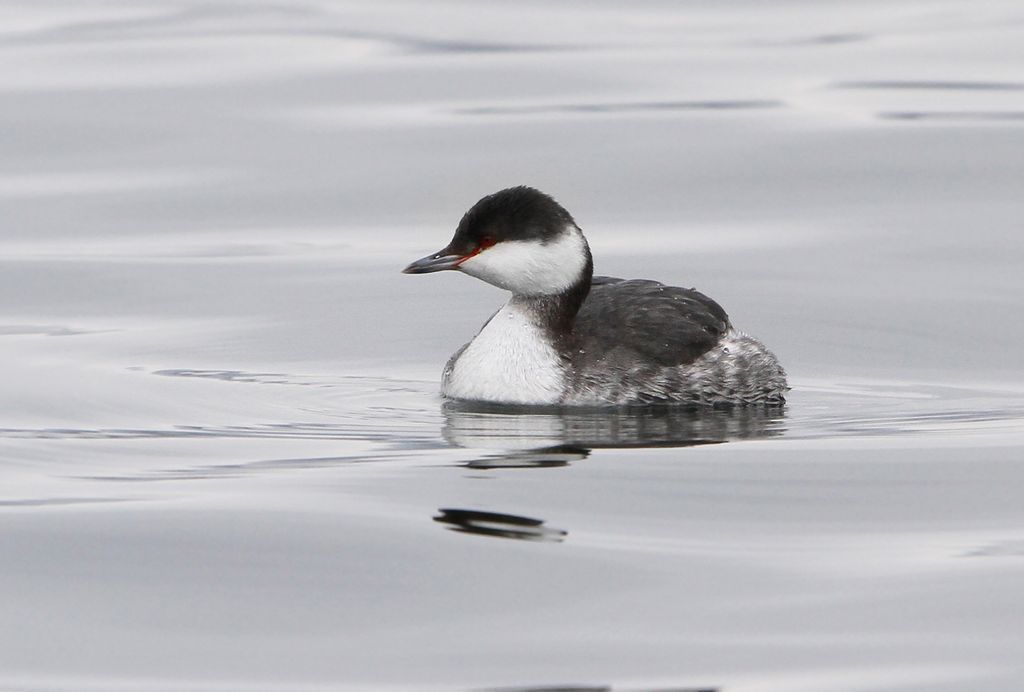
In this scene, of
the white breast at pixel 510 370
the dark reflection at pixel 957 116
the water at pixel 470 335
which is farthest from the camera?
the dark reflection at pixel 957 116

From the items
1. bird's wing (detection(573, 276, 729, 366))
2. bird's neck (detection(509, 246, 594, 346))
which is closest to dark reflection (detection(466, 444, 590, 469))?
bird's wing (detection(573, 276, 729, 366))

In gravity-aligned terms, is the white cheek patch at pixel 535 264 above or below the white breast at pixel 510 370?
above

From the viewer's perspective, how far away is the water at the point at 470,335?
696 cm

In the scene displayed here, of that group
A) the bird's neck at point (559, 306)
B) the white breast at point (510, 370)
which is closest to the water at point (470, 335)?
the white breast at point (510, 370)

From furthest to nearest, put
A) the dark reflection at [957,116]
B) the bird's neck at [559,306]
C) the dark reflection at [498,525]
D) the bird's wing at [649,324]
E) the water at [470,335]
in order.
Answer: the dark reflection at [957,116]
the bird's neck at [559,306]
the bird's wing at [649,324]
the dark reflection at [498,525]
the water at [470,335]

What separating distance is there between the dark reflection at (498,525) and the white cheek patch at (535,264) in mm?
2730

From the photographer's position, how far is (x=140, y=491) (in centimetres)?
863

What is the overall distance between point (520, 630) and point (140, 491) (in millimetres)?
2299

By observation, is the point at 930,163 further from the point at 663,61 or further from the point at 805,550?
the point at 805,550

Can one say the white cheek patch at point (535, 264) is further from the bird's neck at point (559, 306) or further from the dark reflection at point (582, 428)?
the dark reflection at point (582, 428)

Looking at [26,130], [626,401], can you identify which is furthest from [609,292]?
[26,130]

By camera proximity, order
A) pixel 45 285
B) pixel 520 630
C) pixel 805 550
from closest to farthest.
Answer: pixel 520 630, pixel 805 550, pixel 45 285

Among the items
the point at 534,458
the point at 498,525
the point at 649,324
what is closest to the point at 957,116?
the point at 649,324

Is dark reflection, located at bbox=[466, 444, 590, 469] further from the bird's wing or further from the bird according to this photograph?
the bird's wing
